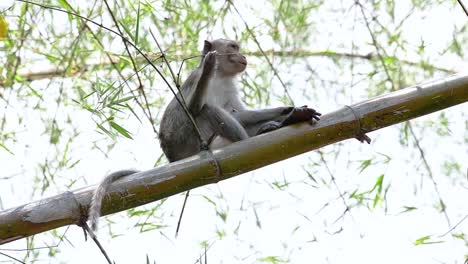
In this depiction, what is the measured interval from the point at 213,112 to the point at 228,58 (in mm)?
684

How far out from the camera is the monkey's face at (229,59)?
581cm

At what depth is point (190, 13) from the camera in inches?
228

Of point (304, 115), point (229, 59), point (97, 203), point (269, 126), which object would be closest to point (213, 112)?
point (269, 126)

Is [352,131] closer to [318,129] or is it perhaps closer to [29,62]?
[318,129]

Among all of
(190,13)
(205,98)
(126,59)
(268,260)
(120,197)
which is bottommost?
(268,260)

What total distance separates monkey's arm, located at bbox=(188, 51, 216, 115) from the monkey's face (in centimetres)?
62

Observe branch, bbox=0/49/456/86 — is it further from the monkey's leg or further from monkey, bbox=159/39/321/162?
the monkey's leg

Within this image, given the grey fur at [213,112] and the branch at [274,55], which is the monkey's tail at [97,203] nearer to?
the grey fur at [213,112]

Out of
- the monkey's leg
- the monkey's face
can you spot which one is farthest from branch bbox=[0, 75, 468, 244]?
the monkey's face

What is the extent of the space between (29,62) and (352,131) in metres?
3.43

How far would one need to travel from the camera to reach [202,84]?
5098mm

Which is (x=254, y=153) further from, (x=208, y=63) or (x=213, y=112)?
(x=213, y=112)

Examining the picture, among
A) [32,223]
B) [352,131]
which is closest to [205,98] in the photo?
[352,131]

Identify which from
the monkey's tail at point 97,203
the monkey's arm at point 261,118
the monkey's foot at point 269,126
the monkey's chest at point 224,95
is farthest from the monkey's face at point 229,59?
the monkey's tail at point 97,203
